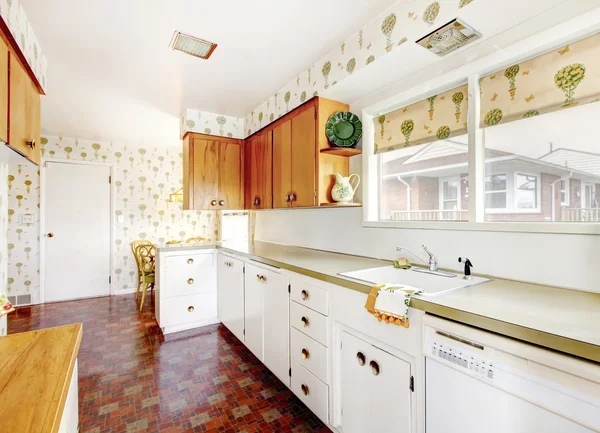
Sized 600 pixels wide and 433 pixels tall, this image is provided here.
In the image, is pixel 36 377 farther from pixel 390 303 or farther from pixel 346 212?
pixel 346 212

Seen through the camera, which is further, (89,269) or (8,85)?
(89,269)

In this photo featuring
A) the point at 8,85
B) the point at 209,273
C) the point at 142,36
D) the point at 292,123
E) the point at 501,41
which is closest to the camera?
the point at 8,85

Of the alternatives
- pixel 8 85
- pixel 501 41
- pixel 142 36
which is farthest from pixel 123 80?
pixel 501 41

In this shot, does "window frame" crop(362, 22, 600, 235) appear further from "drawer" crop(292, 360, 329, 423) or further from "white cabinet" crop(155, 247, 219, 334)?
"white cabinet" crop(155, 247, 219, 334)

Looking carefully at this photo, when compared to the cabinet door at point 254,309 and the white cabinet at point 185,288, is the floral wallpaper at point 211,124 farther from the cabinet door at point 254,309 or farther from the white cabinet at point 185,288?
the cabinet door at point 254,309

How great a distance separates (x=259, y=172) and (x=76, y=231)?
10.5 ft

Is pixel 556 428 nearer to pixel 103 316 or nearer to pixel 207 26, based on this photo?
pixel 207 26

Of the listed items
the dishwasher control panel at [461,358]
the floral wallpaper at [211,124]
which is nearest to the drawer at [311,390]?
the dishwasher control panel at [461,358]

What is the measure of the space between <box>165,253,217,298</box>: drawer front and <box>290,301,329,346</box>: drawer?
64.6 inches

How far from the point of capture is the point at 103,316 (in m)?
3.71

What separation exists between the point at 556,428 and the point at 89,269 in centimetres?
534

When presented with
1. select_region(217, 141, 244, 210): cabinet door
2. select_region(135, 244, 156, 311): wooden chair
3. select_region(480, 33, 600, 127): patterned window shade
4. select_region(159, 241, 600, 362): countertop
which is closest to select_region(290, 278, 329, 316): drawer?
select_region(159, 241, 600, 362): countertop

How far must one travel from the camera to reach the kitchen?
3.34ft

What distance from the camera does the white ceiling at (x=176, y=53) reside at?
1652mm
